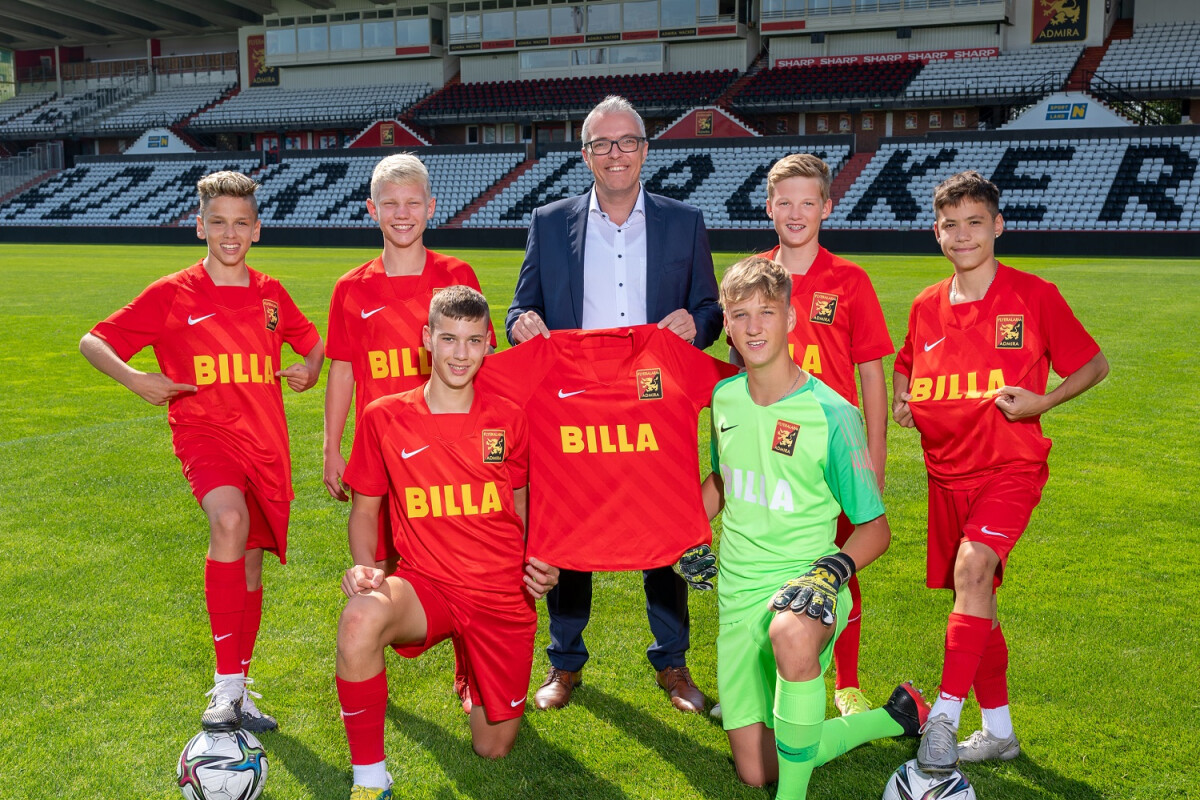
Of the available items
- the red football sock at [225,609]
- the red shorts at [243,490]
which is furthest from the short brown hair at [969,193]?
the red football sock at [225,609]

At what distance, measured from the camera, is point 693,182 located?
33031 mm

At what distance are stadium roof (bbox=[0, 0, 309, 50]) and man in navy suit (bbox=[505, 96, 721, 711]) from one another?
47.6m

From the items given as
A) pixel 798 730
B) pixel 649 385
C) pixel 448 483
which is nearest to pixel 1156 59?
pixel 649 385

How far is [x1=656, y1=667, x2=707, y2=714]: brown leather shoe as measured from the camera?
3537 millimetres

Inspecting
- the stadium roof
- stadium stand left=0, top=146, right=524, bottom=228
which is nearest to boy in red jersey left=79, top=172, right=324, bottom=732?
stadium stand left=0, top=146, right=524, bottom=228

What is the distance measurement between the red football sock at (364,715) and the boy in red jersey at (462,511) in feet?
0.88

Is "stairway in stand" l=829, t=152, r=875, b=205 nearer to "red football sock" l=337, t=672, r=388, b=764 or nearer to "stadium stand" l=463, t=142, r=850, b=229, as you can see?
"stadium stand" l=463, t=142, r=850, b=229

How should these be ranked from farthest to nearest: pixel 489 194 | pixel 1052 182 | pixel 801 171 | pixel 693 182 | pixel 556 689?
pixel 489 194 → pixel 693 182 → pixel 1052 182 → pixel 556 689 → pixel 801 171

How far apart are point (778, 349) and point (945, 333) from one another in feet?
2.55

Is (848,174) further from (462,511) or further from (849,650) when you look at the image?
(462,511)

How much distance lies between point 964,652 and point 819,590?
1.97ft

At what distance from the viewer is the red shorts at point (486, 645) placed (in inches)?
124

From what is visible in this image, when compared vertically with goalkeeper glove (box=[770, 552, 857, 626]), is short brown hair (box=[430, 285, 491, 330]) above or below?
above

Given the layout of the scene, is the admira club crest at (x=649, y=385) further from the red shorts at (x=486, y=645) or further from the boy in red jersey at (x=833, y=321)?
the red shorts at (x=486, y=645)
